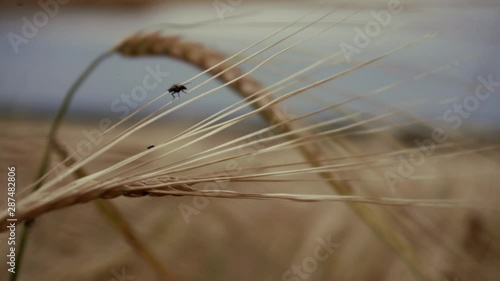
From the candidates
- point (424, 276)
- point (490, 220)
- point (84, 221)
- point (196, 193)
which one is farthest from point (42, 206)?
point (490, 220)

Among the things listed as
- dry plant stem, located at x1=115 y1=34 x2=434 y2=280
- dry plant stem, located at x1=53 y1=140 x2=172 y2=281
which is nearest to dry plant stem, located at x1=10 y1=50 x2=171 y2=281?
dry plant stem, located at x1=53 y1=140 x2=172 y2=281

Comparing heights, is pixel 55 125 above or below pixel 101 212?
above

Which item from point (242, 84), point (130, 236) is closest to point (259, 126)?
point (242, 84)

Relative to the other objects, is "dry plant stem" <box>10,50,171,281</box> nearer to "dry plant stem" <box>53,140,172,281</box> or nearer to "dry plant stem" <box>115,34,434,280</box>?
"dry plant stem" <box>53,140,172,281</box>

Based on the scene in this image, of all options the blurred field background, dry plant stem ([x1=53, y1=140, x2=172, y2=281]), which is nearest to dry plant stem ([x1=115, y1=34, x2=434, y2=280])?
the blurred field background

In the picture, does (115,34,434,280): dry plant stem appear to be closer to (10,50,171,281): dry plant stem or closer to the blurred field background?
the blurred field background

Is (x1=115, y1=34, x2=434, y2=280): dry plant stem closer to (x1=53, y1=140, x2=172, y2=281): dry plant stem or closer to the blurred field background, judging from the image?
the blurred field background

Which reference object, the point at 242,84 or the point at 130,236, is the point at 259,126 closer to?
the point at 242,84
